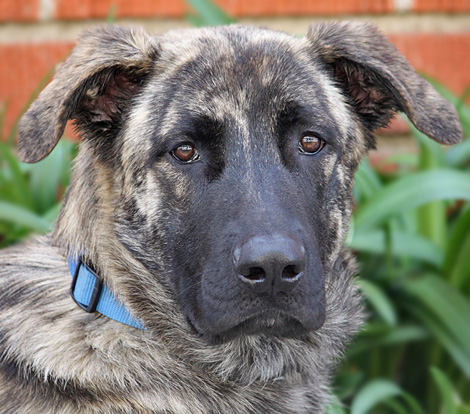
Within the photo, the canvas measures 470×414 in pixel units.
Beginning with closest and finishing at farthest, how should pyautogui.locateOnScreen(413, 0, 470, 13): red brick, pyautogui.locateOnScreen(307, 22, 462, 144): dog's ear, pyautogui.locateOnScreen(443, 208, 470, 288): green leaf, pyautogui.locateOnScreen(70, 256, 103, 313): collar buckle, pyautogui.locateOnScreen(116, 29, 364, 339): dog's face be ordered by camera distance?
pyautogui.locateOnScreen(116, 29, 364, 339): dog's face, pyautogui.locateOnScreen(70, 256, 103, 313): collar buckle, pyautogui.locateOnScreen(307, 22, 462, 144): dog's ear, pyautogui.locateOnScreen(443, 208, 470, 288): green leaf, pyautogui.locateOnScreen(413, 0, 470, 13): red brick

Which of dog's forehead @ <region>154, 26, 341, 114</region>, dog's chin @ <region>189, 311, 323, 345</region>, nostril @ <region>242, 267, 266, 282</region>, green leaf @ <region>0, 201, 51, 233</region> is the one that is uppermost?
dog's forehead @ <region>154, 26, 341, 114</region>

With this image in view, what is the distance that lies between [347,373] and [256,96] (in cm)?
195

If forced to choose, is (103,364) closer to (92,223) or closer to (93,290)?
(93,290)

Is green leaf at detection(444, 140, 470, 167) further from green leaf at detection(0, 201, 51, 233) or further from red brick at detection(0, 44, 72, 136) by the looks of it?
red brick at detection(0, 44, 72, 136)

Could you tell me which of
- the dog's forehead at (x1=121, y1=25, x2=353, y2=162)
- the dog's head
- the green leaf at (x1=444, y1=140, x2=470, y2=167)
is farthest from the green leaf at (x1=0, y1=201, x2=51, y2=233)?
the green leaf at (x1=444, y1=140, x2=470, y2=167)

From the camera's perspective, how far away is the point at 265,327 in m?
2.36

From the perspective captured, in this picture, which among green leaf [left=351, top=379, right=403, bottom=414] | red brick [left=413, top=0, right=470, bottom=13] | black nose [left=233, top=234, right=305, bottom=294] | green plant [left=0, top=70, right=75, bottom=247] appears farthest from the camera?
red brick [left=413, top=0, right=470, bottom=13]

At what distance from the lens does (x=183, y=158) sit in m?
2.57

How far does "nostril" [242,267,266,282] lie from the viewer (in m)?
2.22

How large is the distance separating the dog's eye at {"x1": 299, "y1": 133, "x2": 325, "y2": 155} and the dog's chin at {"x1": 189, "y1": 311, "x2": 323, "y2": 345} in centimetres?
68

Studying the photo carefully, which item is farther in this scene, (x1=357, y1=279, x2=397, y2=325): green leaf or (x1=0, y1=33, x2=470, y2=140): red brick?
(x1=0, y1=33, x2=470, y2=140): red brick

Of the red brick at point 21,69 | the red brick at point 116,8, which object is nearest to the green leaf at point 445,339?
the red brick at point 116,8

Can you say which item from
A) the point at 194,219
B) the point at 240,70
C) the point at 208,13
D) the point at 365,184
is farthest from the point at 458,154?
the point at 194,219

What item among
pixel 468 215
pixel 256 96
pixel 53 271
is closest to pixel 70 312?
pixel 53 271
